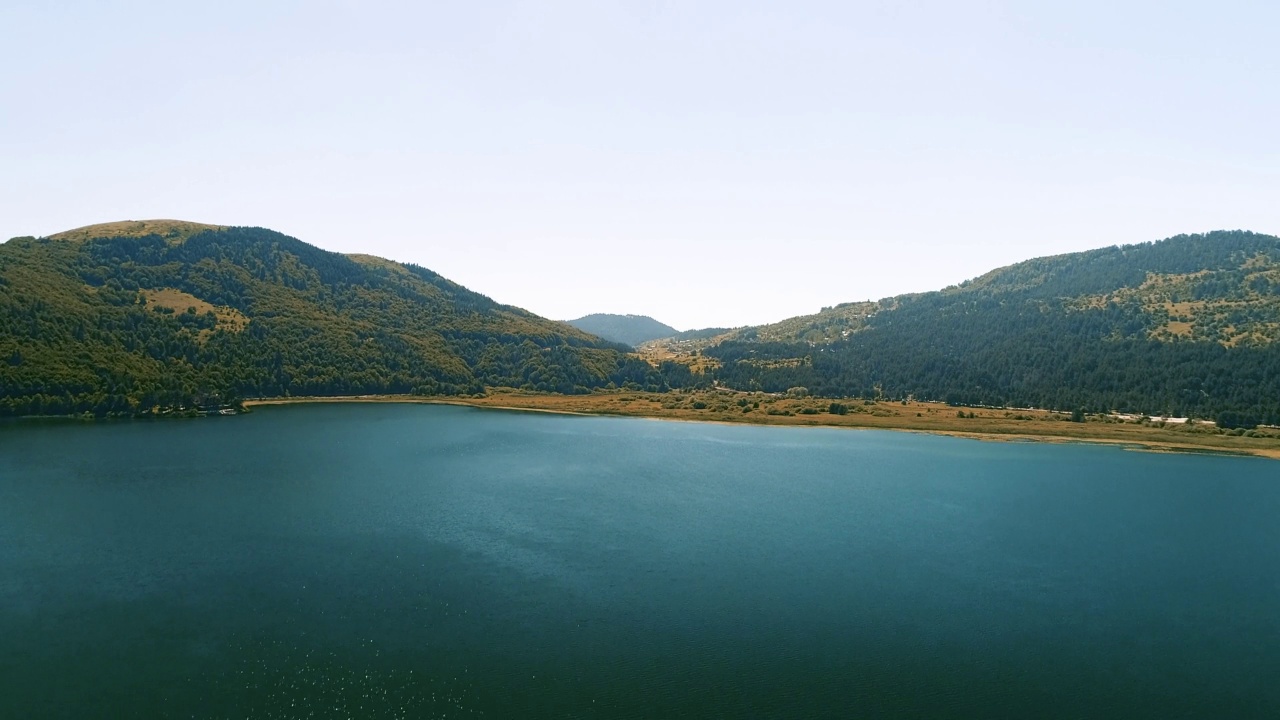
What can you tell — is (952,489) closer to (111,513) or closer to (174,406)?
(111,513)

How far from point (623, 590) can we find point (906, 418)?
11873 centimetres

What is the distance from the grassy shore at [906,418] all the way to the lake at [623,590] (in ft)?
100

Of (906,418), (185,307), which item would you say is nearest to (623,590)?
(906,418)

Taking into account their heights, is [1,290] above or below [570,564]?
above

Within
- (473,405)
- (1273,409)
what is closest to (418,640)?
(473,405)

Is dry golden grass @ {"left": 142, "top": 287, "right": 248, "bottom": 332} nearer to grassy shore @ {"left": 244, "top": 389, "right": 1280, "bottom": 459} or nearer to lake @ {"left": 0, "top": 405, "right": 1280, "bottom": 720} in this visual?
grassy shore @ {"left": 244, "top": 389, "right": 1280, "bottom": 459}

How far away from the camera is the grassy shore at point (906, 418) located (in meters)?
119

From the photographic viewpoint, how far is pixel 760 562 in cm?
5478

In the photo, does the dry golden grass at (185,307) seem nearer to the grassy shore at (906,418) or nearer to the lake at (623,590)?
the grassy shore at (906,418)

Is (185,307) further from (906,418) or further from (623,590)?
(623,590)

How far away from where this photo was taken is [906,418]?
153 m

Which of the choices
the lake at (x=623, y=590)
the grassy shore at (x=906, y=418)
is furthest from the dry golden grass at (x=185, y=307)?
the lake at (x=623, y=590)

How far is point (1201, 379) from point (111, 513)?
626 ft

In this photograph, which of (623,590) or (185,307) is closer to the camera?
(623,590)
